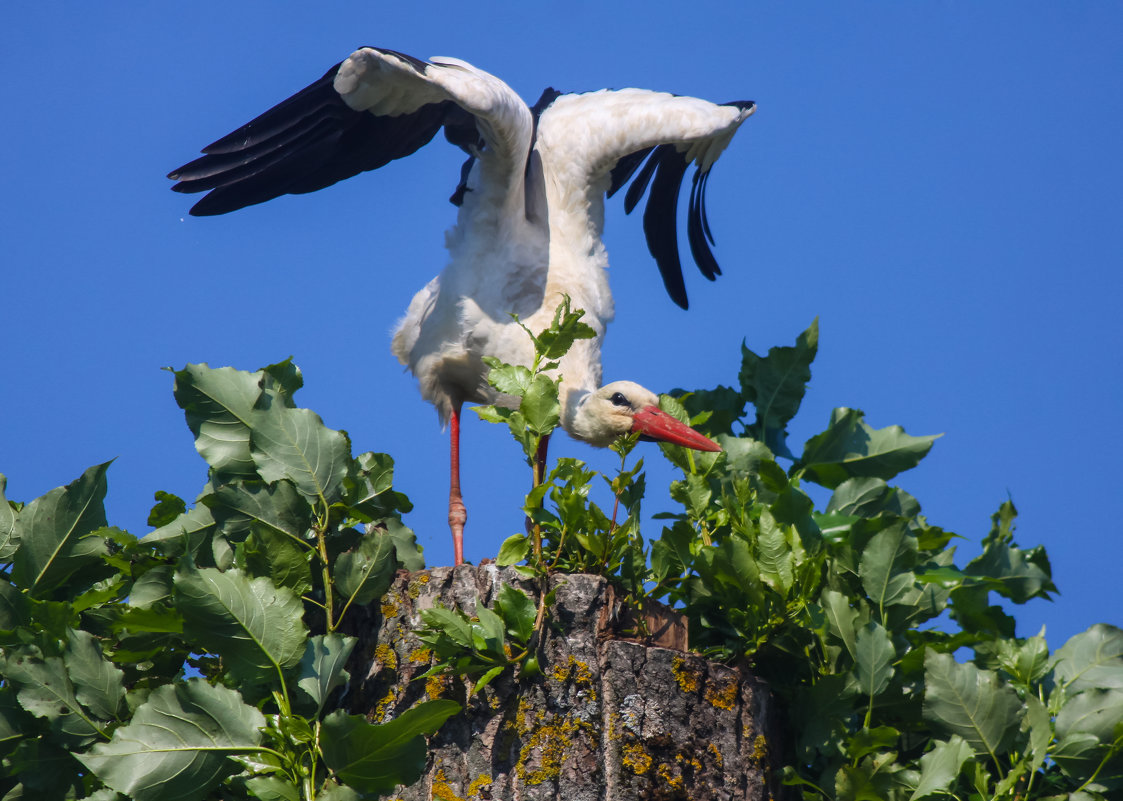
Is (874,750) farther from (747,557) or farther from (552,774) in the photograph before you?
(552,774)

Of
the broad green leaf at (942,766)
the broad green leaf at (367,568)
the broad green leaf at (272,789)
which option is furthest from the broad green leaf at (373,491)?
the broad green leaf at (942,766)

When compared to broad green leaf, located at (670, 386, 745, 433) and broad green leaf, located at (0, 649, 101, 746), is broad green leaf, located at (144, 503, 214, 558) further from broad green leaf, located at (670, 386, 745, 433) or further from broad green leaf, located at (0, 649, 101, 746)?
broad green leaf, located at (670, 386, 745, 433)

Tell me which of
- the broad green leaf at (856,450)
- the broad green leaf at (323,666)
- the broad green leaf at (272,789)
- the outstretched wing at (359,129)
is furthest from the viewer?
the outstretched wing at (359,129)

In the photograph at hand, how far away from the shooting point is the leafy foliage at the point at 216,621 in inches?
117

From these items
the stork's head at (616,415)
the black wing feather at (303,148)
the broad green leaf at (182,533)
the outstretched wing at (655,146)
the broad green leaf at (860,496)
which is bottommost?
the broad green leaf at (182,533)

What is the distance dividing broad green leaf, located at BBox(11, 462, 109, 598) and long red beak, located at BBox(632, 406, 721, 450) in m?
1.89

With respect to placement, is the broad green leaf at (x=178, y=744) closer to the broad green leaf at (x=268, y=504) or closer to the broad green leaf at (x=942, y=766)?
the broad green leaf at (x=268, y=504)

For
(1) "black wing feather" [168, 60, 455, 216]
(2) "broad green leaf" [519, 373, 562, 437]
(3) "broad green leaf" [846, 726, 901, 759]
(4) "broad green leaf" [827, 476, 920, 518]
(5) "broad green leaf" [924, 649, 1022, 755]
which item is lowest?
(3) "broad green leaf" [846, 726, 901, 759]

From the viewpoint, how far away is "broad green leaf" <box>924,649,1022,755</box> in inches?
127

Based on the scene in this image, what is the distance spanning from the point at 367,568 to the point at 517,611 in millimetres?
492

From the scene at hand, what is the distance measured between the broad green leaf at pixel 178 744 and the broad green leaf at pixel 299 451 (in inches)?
27.8

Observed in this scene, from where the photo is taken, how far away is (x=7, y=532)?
→ 12.5 ft

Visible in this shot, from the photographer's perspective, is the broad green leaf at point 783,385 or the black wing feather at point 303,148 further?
the black wing feather at point 303,148

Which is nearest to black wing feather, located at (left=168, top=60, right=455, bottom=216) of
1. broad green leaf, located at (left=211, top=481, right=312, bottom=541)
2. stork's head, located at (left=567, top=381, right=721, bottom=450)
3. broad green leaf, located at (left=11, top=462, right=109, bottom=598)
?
stork's head, located at (left=567, top=381, right=721, bottom=450)
